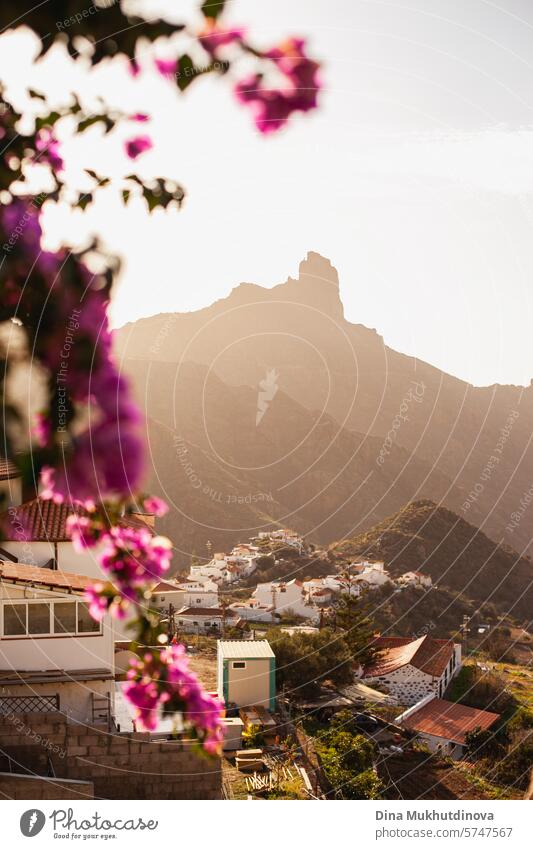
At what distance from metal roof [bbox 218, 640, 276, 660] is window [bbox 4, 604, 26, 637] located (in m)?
1.46

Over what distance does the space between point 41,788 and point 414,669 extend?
19.9 ft

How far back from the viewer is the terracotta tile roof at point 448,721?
23.1 feet

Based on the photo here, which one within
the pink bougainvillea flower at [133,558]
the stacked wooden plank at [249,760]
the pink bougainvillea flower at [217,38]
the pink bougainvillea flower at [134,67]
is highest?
the pink bougainvillea flower at [134,67]

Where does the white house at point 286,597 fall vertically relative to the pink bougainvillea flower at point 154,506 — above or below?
below

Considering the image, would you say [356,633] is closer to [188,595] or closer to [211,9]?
[188,595]

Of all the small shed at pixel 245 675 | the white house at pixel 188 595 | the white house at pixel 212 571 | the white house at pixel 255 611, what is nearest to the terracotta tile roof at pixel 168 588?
the white house at pixel 188 595

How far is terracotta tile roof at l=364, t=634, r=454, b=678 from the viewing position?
30.8 ft

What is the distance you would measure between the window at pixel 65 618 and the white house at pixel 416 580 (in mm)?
7817

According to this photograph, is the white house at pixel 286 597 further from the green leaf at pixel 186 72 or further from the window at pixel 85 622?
the green leaf at pixel 186 72

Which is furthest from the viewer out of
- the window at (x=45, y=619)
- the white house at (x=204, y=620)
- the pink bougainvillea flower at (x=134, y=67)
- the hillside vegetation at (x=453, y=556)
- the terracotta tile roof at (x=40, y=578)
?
the hillside vegetation at (x=453, y=556)

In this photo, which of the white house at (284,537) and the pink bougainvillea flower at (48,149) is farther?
the white house at (284,537)

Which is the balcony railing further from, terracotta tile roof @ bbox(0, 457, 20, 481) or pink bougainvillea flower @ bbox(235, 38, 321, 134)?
pink bougainvillea flower @ bbox(235, 38, 321, 134)

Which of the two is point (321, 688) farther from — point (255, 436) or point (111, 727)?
point (255, 436)

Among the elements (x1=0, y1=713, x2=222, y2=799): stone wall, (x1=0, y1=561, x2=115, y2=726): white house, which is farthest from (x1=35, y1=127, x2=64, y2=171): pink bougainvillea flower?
(x1=0, y1=561, x2=115, y2=726): white house
